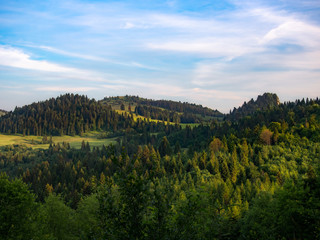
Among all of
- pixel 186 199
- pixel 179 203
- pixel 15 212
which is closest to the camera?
pixel 15 212

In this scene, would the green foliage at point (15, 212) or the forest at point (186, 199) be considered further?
the green foliage at point (15, 212)

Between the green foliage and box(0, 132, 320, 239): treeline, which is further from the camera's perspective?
the green foliage

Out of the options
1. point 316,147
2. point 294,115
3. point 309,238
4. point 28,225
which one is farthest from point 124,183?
point 294,115

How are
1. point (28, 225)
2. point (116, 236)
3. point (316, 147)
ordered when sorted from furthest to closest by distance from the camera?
1. point (316, 147)
2. point (28, 225)
3. point (116, 236)

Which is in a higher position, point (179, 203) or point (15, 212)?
point (15, 212)

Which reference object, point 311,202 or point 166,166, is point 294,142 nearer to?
point 166,166

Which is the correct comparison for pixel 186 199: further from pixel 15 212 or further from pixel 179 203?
pixel 15 212

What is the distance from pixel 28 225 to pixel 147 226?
29.7m

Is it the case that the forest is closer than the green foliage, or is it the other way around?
the forest

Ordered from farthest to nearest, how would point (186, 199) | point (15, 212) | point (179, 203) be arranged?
point (186, 199), point (179, 203), point (15, 212)

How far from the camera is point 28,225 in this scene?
39.0 meters

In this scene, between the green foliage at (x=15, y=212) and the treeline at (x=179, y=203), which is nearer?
the treeline at (x=179, y=203)

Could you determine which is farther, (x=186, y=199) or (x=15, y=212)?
(x=186, y=199)

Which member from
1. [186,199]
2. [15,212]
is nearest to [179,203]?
[186,199]
